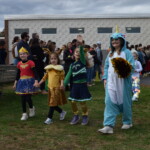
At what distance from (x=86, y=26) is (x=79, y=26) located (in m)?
0.63

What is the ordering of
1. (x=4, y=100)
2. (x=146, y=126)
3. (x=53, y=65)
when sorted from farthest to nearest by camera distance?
(x=4, y=100)
(x=53, y=65)
(x=146, y=126)

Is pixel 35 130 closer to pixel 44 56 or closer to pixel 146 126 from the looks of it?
pixel 146 126

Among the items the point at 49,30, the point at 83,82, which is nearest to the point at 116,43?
the point at 83,82

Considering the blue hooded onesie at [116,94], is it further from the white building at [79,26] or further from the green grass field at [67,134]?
the white building at [79,26]

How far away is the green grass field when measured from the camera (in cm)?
543

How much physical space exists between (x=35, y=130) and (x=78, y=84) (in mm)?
1264

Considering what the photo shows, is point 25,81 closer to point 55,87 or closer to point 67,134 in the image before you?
point 55,87

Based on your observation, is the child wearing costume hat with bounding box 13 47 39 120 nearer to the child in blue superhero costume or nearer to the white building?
the child in blue superhero costume

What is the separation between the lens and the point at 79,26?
27797mm

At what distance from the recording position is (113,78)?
20.7ft

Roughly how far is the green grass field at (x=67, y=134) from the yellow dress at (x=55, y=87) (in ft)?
1.46

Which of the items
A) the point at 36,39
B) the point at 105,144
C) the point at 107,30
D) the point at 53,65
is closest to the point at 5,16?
the point at 107,30

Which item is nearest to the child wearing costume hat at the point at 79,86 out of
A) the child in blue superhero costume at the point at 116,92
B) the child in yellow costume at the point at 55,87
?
the child in yellow costume at the point at 55,87

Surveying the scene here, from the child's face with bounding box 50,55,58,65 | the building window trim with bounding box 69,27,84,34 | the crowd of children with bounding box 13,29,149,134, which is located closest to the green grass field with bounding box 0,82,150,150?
the crowd of children with bounding box 13,29,149,134
